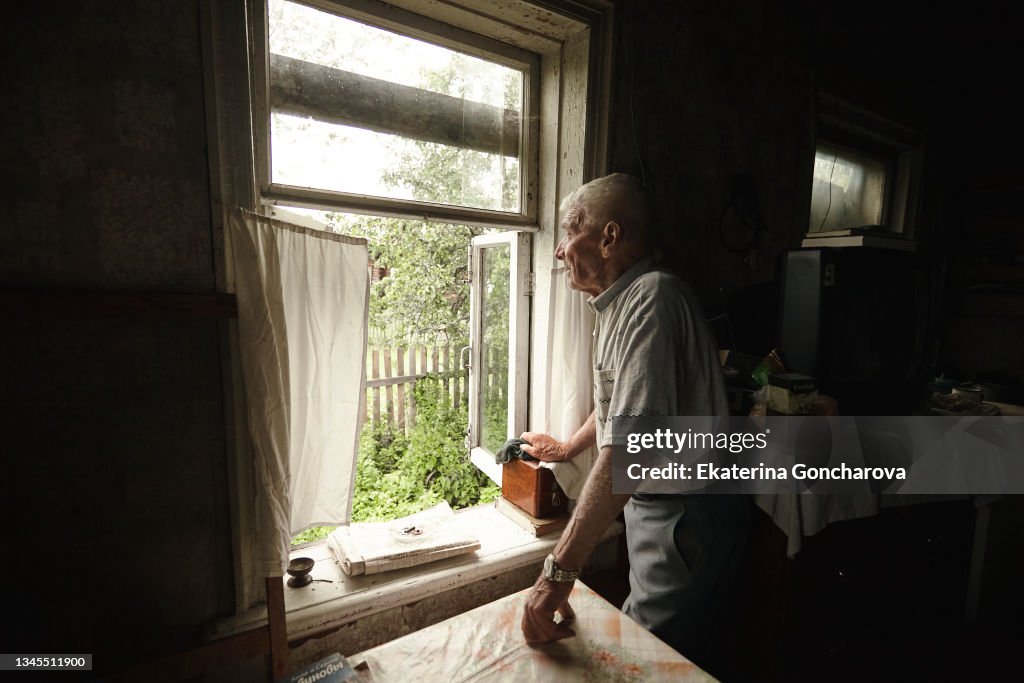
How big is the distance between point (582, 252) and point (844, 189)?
240cm

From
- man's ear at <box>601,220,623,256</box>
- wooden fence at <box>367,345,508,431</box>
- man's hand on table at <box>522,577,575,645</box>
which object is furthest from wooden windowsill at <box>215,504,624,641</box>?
wooden fence at <box>367,345,508,431</box>

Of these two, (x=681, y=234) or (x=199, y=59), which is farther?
(x=681, y=234)

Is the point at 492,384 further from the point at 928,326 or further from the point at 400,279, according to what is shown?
the point at 400,279

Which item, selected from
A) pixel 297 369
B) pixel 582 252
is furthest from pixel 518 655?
pixel 582 252

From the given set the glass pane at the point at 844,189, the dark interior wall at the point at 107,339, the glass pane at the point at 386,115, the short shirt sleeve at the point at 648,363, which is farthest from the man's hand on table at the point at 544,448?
the glass pane at the point at 844,189

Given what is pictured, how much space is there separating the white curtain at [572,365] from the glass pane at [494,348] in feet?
1.16

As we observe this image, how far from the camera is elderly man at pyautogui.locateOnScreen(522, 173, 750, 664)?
105 cm

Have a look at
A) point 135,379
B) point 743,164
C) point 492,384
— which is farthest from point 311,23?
point 743,164

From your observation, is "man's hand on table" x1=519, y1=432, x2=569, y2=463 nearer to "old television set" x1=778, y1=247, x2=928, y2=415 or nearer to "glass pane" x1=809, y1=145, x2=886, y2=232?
"old television set" x1=778, y1=247, x2=928, y2=415

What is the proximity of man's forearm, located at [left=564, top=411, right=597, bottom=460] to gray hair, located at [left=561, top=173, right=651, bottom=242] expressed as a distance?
26.2 inches

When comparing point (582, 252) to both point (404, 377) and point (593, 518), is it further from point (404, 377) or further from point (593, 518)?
point (404, 377)

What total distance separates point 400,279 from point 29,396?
3.75 m

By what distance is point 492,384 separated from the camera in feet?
7.11

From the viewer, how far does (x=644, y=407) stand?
1.06m
